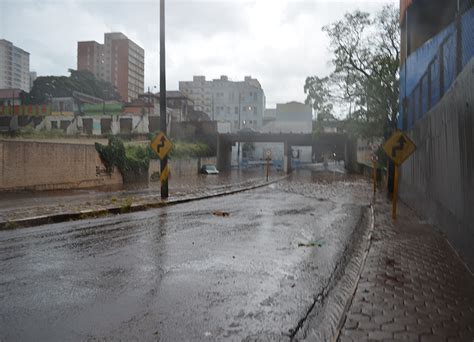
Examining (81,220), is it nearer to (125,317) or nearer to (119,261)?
(119,261)

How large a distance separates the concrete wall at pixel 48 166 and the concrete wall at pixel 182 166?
27.8 ft

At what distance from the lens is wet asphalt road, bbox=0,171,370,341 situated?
3.93 m

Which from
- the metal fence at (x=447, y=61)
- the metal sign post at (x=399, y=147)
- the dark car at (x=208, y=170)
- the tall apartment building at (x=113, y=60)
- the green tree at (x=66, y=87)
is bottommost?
the dark car at (x=208, y=170)

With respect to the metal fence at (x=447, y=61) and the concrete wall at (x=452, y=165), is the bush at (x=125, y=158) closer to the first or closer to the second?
the metal fence at (x=447, y=61)

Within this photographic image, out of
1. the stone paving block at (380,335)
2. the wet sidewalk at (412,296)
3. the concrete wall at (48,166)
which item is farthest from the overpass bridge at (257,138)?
the stone paving block at (380,335)

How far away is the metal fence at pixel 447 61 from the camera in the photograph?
779 centimetres

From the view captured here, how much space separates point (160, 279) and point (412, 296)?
3046 mm

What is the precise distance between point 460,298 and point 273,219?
695cm

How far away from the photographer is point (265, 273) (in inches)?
235

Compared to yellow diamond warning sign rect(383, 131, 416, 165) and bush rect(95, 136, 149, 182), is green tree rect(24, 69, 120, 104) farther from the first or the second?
yellow diamond warning sign rect(383, 131, 416, 165)

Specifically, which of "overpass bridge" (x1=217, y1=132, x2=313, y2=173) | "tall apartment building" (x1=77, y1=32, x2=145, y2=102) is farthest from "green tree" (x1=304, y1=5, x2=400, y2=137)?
"tall apartment building" (x1=77, y1=32, x2=145, y2=102)

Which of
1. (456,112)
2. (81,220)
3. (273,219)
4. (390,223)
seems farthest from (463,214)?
(81,220)

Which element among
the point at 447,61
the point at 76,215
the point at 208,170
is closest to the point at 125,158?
the point at 76,215

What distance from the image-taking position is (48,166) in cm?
2122
